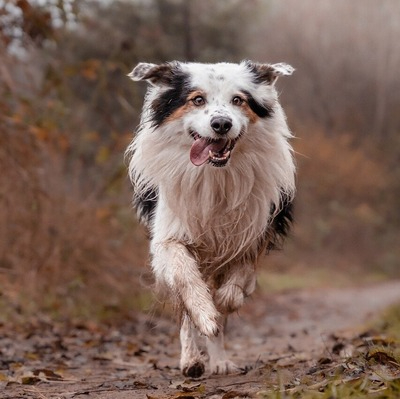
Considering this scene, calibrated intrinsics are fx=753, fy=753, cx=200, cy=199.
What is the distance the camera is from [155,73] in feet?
16.9

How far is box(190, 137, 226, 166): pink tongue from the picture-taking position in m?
4.83

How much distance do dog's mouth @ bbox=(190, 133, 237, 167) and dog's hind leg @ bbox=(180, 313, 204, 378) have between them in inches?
39.7

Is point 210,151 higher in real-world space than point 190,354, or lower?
higher

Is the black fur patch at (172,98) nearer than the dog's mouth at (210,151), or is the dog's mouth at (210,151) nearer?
the dog's mouth at (210,151)

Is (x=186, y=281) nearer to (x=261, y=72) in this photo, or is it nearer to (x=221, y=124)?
(x=221, y=124)

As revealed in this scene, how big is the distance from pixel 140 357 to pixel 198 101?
2594 millimetres

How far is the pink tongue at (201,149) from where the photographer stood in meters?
4.83

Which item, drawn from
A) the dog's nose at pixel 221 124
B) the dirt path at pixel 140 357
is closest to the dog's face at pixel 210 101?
the dog's nose at pixel 221 124

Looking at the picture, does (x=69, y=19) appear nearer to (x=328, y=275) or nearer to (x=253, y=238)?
(x=253, y=238)

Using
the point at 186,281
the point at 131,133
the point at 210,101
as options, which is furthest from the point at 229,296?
the point at 131,133

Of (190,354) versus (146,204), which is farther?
(146,204)

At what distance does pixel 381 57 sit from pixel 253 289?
88.8 feet

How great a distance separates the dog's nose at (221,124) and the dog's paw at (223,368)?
1669 millimetres

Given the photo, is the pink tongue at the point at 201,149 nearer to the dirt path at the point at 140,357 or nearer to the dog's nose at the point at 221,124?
the dog's nose at the point at 221,124
